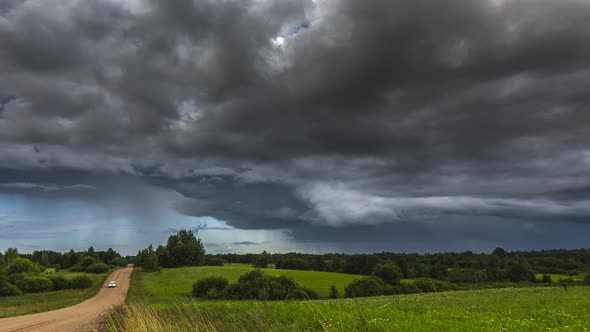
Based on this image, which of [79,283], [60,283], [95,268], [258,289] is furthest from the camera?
[95,268]

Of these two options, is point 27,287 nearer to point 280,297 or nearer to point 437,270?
point 280,297

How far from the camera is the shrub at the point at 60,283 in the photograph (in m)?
84.8

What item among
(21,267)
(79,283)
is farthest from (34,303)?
(21,267)

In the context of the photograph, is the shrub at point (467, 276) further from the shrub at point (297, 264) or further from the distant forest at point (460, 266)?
the shrub at point (297, 264)

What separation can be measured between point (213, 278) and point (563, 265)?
123 m

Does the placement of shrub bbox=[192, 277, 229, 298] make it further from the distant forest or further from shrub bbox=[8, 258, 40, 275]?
shrub bbox=[8, 258, 40, 275]

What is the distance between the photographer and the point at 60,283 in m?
85.0

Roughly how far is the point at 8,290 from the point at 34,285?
18.9 ft

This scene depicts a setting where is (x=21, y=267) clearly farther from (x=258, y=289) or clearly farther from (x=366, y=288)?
(x=366, y=288)

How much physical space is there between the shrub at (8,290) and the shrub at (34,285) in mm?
3061

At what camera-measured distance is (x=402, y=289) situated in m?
79.6

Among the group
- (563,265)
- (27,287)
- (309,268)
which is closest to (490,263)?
(563,265)

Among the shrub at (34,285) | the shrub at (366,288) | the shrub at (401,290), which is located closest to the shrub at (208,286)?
the shrub at (366,288)

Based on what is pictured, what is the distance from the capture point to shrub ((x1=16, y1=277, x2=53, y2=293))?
79806mm
